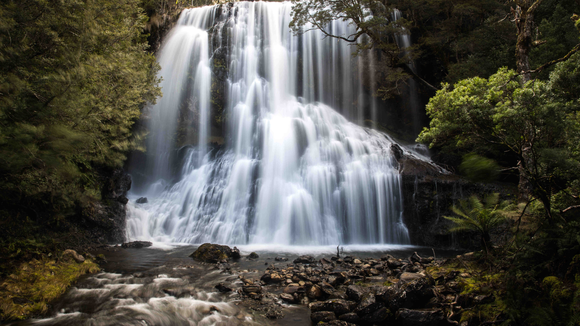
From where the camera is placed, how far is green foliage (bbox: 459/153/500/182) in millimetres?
5570

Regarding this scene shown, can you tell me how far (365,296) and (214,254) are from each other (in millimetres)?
6439

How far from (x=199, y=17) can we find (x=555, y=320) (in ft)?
Result: 95.0

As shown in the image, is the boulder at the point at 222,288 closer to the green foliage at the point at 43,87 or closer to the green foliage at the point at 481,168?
the green foliage at the point at 43,87

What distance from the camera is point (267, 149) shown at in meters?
19.6

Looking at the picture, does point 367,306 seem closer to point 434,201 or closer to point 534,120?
point 534,120

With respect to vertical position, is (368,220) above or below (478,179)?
below

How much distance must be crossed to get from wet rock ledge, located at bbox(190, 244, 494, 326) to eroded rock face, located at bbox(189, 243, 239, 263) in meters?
2.29

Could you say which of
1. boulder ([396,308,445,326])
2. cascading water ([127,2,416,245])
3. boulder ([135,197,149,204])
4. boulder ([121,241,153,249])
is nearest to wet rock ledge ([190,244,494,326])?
boulder ([396,308,445,326])

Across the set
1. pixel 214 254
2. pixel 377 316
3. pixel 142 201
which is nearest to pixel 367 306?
pixel 377 316

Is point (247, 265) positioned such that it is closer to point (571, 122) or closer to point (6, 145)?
point (6, 145)

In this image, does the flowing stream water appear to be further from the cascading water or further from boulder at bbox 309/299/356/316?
boulder at bbox 309/299/356/316

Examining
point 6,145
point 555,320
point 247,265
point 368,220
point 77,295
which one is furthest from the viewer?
point 368,220

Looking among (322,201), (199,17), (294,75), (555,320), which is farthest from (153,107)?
(555,320)

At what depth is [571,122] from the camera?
4.75 m
